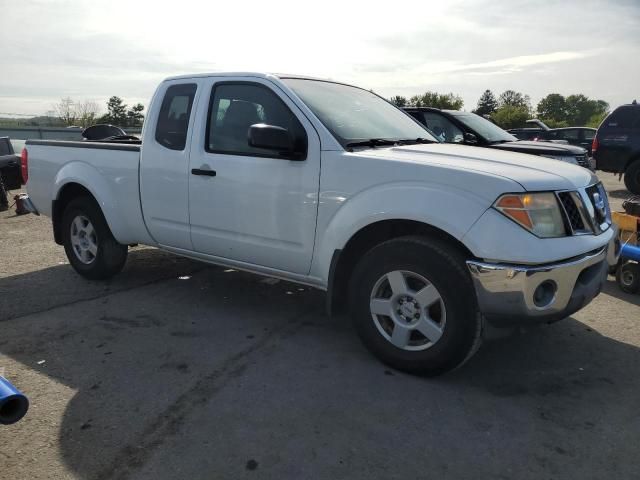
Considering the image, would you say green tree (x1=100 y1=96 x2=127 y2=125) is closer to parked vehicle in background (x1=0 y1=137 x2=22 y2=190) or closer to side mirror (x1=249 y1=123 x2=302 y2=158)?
parked vehicle in background (x1=0 y1=137 x2=22 y2=190)

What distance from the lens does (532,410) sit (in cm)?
293

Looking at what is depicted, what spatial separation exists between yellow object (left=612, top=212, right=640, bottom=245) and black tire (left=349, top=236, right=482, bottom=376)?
2.80 metres

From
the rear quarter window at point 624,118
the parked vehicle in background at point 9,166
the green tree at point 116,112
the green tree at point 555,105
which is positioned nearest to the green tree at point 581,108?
the green tree at point 555,105

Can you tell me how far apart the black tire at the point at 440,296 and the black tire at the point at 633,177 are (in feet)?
35.2

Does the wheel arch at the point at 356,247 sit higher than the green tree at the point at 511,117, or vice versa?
the green tree at the point at 511,117

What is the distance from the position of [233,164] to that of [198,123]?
55 cm

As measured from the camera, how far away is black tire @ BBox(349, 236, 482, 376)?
3004 millimetres

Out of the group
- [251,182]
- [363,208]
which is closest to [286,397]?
[363,208]

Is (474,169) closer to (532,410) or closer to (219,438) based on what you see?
(532,410)

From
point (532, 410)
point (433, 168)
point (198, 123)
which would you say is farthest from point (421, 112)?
point (532, 410)

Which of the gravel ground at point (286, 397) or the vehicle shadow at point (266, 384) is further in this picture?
the vehicle shadow at point (266, 384)

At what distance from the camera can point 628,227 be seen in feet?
16.6

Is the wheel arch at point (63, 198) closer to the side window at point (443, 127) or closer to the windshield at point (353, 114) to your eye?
the windshield at point (353, 114)

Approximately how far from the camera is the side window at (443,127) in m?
8.41
